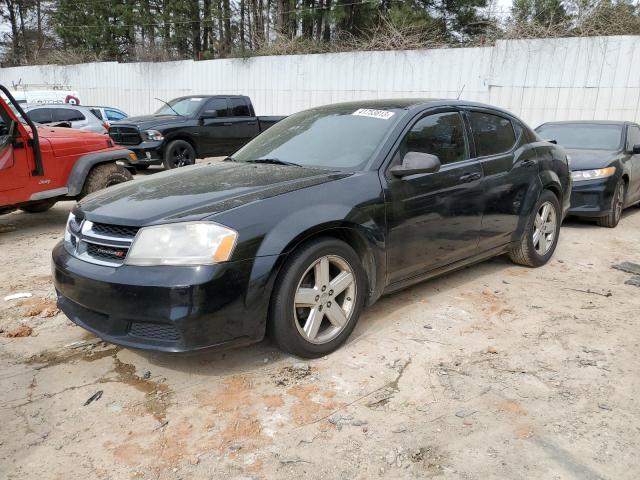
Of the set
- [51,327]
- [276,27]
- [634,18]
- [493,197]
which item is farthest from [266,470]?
[276,27]

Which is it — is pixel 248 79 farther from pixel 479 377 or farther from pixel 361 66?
pixel 479 377

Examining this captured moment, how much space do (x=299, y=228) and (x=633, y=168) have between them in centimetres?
666

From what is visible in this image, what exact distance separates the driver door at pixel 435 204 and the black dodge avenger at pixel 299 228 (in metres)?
0.01

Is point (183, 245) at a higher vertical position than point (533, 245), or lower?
higher

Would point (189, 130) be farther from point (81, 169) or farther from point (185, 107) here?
point (81, 169)

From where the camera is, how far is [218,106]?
41.6 ft

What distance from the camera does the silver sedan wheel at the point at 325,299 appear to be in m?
3.26

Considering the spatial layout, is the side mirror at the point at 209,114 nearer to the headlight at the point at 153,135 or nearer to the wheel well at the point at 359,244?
the headlight at the point at 153,135

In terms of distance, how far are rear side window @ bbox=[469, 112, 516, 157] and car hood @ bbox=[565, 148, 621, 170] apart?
2.89 metres

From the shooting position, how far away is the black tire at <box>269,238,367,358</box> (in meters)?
3.11

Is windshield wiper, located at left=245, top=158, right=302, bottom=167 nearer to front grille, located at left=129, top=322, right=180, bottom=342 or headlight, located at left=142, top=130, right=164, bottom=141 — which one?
front grille, located at left=129, top=322, right=180, bottom=342

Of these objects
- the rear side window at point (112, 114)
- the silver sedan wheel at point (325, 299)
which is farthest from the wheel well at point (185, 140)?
the silver sedan wheel at point (325, 299)

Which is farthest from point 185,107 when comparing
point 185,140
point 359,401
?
point 359,401

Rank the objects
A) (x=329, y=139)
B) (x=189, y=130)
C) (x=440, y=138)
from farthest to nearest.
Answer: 1. (x=189, y=130)
2. (x=440, y=138)
3. (x=329, y=139)
